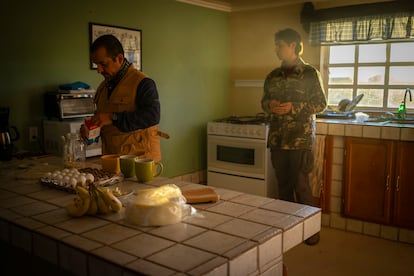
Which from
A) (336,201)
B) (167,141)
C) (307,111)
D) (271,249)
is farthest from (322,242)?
(271,249)

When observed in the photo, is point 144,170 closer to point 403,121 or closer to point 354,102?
point 403,121

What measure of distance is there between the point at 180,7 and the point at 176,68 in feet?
2.13

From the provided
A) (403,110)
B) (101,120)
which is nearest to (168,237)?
(101,120)

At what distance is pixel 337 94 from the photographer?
14.7 feet

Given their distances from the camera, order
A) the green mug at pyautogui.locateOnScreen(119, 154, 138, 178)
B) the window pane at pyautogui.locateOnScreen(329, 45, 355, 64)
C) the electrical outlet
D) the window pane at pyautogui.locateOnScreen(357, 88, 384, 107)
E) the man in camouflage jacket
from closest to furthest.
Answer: the green mug at pyautogui.locateOnScreen(119, 154, 138, 178), the electrical outlet, the man in camouflage jacket, the window pane at pyautogui.locateOnScreen(357, 88, 384, 107), the window pane at pyautogui.locateOnScreen(329, 45, 355, 64)

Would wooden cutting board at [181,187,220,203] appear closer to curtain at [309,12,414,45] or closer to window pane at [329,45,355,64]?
curtain at [309,12,414,45]

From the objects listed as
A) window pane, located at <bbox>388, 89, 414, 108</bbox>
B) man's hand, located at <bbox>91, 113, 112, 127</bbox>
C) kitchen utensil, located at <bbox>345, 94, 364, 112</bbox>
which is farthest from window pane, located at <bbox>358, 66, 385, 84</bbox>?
man's hand, located at <bbox>91, 113, 112, 127</bbox>

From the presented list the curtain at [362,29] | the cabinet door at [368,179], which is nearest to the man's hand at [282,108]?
the cabinet door at [368,179]

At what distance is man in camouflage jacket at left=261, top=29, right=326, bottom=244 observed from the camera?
10.5 feet

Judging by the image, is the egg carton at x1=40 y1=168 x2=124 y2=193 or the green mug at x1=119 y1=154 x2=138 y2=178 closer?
the egg carton at x1=40 y1=168 x2=124 y2=193

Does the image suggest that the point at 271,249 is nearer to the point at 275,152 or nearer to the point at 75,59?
the point at 275,152

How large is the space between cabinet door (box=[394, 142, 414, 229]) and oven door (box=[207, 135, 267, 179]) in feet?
4.01

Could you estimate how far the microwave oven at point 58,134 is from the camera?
2919mm

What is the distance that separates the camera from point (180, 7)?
4438 millimetres
